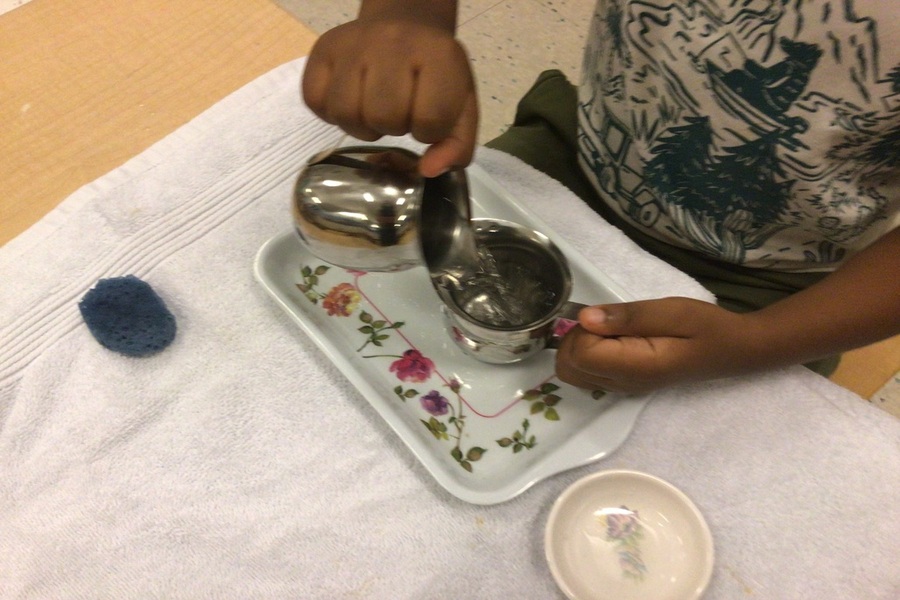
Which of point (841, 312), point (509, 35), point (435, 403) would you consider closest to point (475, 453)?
point (435, 403)

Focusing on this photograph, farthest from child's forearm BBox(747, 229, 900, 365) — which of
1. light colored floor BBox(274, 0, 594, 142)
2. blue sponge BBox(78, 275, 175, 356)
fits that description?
light colored floor BBox(274, 0, 594, 142)

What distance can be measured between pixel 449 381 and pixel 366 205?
0.15 meters

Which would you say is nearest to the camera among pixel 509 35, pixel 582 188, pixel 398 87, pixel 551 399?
pixel 398 87

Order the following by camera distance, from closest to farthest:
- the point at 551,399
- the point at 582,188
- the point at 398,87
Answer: the point at 398,87 < the point at 551,399 < the point at 582,188

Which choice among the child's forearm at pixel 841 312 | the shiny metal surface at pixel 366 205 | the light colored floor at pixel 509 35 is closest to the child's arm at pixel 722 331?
the child's forearm at pixel 841 312

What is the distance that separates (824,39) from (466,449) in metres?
0.35

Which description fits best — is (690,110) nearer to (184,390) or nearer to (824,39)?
(824,39)

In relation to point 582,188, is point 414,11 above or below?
above

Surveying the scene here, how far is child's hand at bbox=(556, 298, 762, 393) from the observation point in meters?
0.41

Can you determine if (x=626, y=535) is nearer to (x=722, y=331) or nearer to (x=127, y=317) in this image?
(x=722, y=331)

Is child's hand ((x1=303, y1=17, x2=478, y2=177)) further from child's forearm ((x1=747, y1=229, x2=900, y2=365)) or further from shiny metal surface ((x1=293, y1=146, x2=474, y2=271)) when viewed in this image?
child's forearm ((x1=747, y1=229, x2=900, y2=365))

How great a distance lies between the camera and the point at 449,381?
0.47 meters

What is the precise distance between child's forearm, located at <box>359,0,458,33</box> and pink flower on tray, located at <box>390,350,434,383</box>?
24cm

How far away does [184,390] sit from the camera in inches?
17.8
